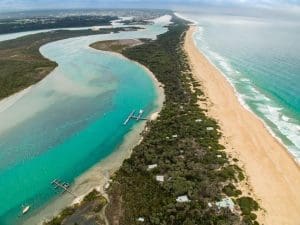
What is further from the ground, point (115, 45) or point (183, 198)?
point (183, 198)

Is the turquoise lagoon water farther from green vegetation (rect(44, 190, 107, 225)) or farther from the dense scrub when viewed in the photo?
the dense scrub

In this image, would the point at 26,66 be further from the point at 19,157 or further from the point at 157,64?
the point at 19,157

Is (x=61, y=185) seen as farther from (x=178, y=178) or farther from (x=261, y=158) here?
(x=261, y=158)

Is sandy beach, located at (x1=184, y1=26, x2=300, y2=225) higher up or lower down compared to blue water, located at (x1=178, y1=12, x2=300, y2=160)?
higher up

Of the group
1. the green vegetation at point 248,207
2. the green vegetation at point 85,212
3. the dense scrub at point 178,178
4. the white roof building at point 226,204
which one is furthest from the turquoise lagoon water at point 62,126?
the green vegetation at point 248,207

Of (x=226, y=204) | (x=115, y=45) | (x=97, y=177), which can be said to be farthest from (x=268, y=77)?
(x=115, y=45)

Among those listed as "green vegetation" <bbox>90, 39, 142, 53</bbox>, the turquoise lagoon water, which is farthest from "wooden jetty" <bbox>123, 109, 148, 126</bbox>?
"green vegetation" <bbox>90, 39, 142, 53</bbox>
